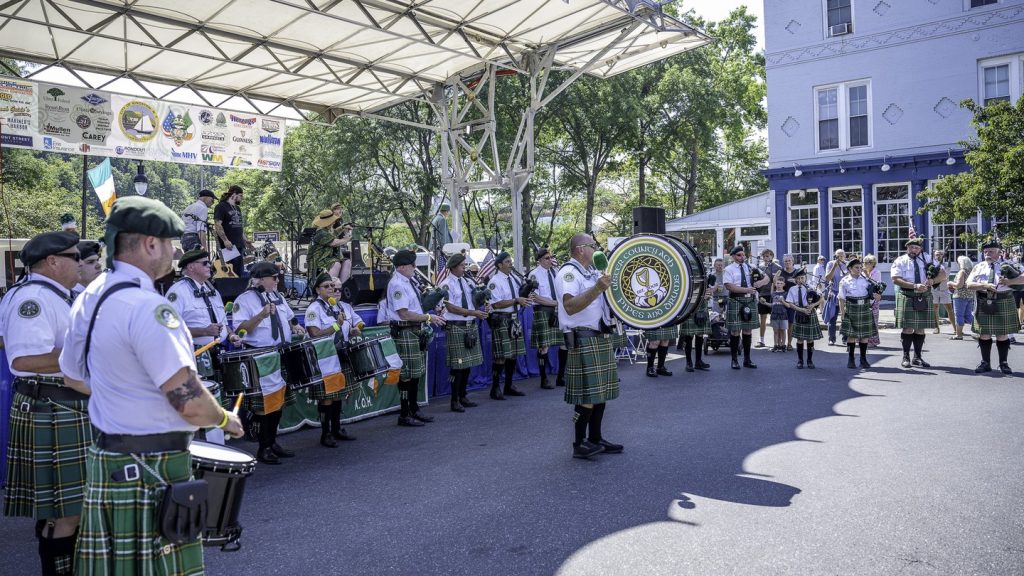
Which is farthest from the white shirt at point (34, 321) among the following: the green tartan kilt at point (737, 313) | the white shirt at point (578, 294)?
the green tartan kilt at point (737, 313)

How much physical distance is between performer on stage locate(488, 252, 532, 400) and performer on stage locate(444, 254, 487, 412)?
56cm

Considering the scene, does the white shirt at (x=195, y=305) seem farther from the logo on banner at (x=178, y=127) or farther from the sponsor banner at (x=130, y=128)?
the logo on banner at (x=178, y=127)

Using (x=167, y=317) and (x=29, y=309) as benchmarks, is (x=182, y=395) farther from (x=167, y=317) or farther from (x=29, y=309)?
(x=29, y=309)

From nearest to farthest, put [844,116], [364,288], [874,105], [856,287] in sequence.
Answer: [856,287] → [364,288] → [874,105] → [844,116]

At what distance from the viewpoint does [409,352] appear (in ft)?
23.9

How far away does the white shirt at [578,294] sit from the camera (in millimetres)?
5500

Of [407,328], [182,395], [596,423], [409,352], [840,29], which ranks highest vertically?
[840,29]

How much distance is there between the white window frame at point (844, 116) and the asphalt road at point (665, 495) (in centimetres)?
1248

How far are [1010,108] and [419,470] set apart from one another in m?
12.5

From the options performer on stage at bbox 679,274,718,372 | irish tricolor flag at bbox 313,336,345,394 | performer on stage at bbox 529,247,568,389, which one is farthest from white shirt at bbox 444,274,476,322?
performer on stage at bbox 679,274,718,372

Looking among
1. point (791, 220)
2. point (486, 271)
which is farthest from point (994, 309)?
point (791, 220)

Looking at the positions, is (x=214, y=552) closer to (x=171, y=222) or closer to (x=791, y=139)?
(x=171, y=222)

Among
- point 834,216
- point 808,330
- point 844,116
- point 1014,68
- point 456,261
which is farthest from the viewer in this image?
point 834,216

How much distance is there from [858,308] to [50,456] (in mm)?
9576
